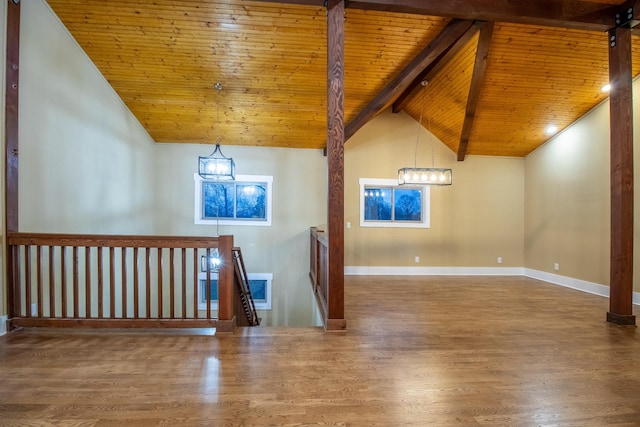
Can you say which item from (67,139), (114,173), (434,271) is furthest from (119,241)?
(434,271)

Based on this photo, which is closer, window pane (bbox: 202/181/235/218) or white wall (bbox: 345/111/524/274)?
white wall (bbox: 345/111/524/274)

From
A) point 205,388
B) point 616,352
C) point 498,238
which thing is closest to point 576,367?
point 616,352

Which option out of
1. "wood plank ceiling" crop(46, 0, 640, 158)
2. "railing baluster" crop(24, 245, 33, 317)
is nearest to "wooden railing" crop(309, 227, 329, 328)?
"wood plank ceiling" crop(46, 0, 640, 158)

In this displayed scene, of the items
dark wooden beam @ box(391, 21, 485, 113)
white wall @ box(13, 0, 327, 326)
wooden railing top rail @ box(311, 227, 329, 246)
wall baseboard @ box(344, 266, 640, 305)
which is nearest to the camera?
white wall @ box(13, 0, 327, 326)

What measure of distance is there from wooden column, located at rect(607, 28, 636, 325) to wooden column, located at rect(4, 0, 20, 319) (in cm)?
629

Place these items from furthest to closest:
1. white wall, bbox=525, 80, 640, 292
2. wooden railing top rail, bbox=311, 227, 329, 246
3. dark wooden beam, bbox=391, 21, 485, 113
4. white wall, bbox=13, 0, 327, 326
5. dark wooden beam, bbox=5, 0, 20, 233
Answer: white wall, bbox=525, 80, 640, 292 < dark wooden beam, bbox=391, 21, 485, 113 < wooden railing top rail, bbox=311, 227, 329, 246 < white wall, bbox=13, 0, 327, 326 < dark wooden beam, bbox=5, 0, 20, 233

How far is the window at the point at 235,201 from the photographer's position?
630 centimetres

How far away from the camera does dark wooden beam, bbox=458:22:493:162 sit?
12.4ft

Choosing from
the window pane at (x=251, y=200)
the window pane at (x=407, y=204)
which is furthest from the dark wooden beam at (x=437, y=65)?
the window pane at (x=251, y=200)

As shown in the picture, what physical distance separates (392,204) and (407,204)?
346 millimetres

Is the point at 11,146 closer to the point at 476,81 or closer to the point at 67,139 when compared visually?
the point at 67,139

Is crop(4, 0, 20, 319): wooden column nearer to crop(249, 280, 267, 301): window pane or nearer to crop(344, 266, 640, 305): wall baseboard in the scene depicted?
crop(249, 280, 267, 301): window pane

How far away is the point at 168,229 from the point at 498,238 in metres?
7.12

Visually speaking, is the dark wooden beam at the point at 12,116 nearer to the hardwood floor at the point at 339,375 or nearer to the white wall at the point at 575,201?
the hardwood floor at the point at 339,375
